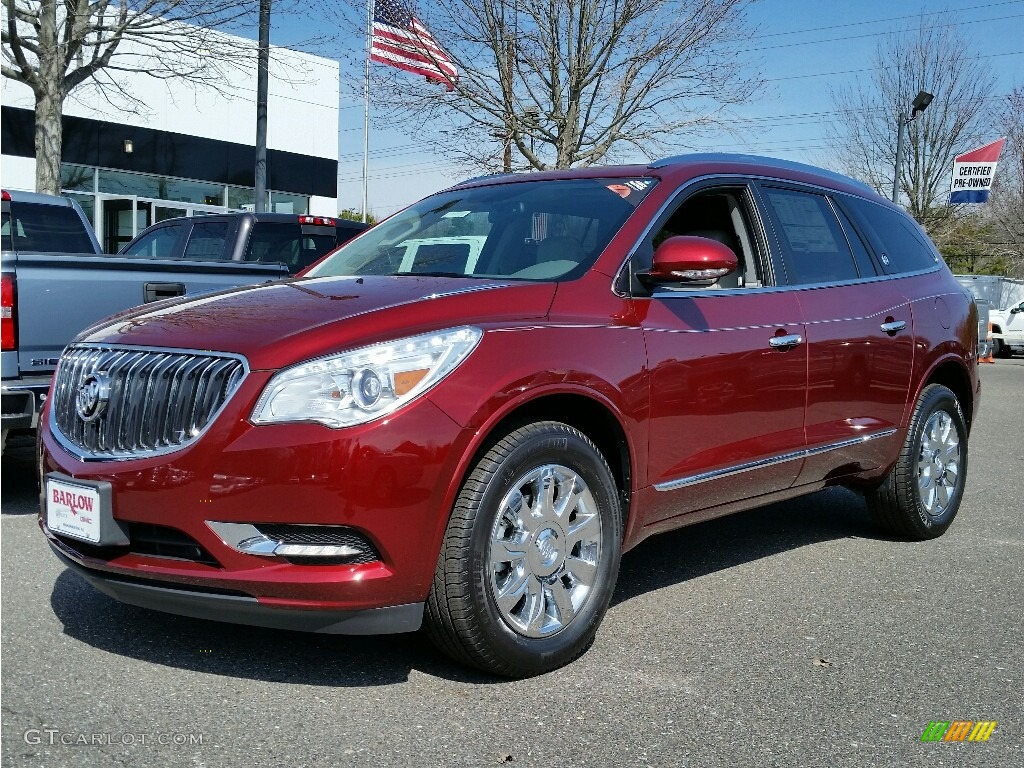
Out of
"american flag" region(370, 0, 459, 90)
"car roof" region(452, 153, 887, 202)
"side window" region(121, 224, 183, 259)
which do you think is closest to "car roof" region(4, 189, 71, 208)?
"side window" region(121, 224, 183, 259)

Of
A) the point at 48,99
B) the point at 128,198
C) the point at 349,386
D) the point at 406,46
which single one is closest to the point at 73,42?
the point at 48,99

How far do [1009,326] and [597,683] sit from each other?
2516 centimetres

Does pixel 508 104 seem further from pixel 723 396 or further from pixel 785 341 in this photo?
pixel 723 396

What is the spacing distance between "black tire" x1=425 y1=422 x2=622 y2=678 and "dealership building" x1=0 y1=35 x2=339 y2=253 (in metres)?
17.8

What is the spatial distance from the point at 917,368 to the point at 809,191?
1.09 m

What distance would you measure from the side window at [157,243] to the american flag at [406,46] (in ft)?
25.1

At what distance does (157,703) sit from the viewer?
3271 mm

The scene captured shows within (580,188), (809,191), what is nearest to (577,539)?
(580,188)

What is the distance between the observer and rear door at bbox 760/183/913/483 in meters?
4.87

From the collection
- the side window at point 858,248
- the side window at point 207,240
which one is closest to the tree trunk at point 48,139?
the side window at point 207,240

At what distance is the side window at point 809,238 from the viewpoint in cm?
496

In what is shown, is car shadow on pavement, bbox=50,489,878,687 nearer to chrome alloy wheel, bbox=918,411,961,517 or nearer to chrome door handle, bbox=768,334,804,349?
chrome door handle, bbox=768,334,804,349

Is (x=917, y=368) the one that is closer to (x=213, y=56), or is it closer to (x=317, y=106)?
(x=213, y=56)

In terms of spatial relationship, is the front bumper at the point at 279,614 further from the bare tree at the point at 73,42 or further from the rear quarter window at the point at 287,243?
the bare tree at the point at 73,42
